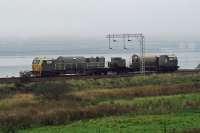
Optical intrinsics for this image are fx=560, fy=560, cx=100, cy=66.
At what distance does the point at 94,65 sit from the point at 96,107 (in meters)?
33.1

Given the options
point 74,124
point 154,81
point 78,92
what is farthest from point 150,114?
point 154,81

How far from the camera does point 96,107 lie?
39.9 metres

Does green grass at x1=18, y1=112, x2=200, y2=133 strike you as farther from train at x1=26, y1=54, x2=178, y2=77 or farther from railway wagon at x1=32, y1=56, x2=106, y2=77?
train at x1=26, y1=54, x2=178, y2=77

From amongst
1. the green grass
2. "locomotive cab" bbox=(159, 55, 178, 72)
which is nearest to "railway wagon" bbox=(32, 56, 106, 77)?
"locomotive cab" bbox=(159, 55, 178, 72)

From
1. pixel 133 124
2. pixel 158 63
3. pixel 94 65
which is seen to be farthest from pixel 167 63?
pixel 133 124

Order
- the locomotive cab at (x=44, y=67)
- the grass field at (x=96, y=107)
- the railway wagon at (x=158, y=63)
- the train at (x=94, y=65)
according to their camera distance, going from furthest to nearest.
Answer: the railway wagon at (x=158, y=63) < the train at (x=94, y=65) < the locomotive cab at (x=44, y=67) < the grass field at (x=96, y=107)

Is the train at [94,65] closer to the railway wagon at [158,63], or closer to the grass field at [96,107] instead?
the railway wagon at [158,63]

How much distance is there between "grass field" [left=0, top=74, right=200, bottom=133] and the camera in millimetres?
32281

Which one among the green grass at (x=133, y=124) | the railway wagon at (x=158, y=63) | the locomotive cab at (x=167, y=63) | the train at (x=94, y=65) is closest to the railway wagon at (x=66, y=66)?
the train at (x=94, y=65)

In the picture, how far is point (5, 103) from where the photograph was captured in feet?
143

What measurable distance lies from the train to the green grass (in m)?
34.6

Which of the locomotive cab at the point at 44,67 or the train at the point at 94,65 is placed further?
the train at the point at 94,65

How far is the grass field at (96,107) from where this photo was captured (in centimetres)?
3228

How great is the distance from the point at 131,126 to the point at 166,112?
25.1ft
